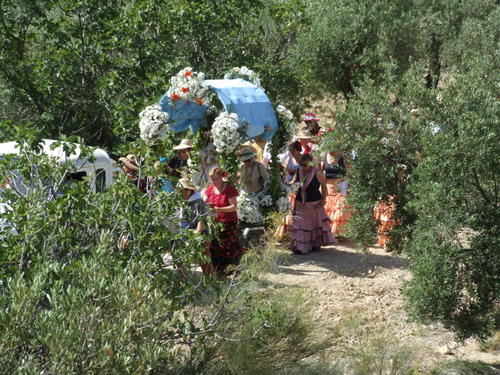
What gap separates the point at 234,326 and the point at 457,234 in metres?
2.00

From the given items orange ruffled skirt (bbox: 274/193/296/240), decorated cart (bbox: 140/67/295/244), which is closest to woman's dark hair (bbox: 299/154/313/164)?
decorated cart (bbox: 140/67/295/244)

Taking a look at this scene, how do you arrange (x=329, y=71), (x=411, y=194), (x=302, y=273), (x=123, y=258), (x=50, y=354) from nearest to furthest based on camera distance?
(x=50, y=354), (x=123, y=258), (x=411, y=194), (x=302, y=273), (x=329, y=71)

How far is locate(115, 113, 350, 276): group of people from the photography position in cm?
911

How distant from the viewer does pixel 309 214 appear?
35.9 feet

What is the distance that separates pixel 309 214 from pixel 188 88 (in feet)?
8.40

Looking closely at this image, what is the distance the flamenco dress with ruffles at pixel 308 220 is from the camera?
1078cm

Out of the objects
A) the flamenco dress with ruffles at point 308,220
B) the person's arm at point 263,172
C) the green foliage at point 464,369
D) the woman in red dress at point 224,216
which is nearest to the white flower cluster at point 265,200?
the person's arm at point 263,172

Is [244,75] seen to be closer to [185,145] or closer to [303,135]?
[303,135]

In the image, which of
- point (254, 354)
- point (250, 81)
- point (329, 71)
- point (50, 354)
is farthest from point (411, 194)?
point (329, 71)

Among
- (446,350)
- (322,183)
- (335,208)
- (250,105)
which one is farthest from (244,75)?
(446,350)

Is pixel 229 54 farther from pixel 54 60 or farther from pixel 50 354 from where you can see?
pixel 50 354

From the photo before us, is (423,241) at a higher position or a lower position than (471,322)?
higher

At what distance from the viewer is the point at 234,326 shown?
526 centimetres

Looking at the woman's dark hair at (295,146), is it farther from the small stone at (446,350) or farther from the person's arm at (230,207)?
the small stone at (446,350)
